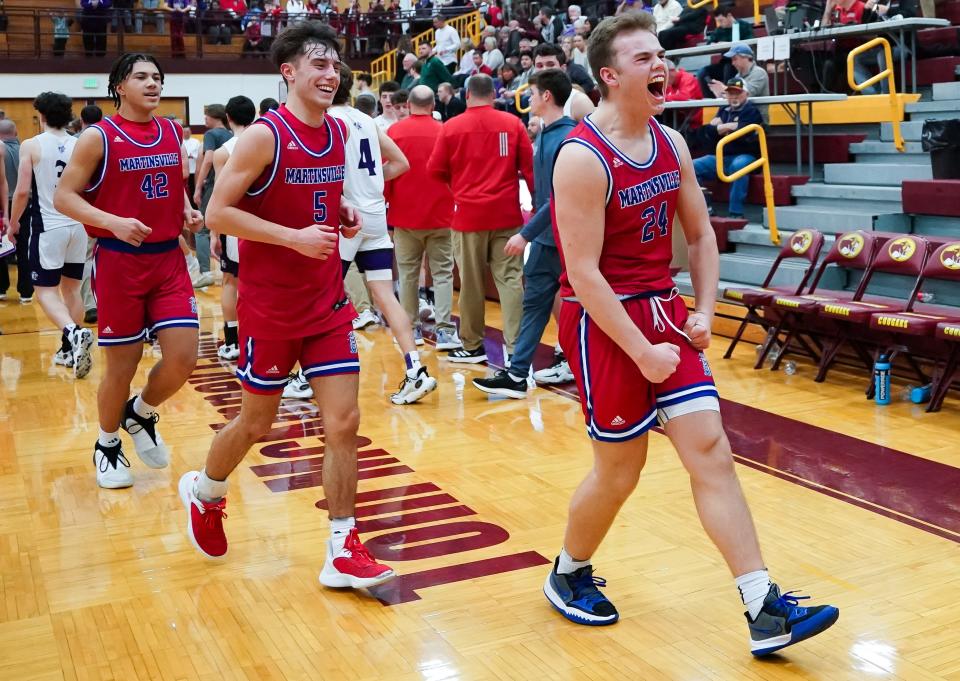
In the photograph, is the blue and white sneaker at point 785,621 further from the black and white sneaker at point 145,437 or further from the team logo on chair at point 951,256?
the team logo on chair at point 951,256

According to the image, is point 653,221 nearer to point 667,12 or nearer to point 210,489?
point 210,489

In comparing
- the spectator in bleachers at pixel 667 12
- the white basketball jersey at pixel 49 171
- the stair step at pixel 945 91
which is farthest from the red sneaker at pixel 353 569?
the spectator in bleachers at pixel 667 12

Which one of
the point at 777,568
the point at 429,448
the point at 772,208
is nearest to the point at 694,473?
the point at 777,568

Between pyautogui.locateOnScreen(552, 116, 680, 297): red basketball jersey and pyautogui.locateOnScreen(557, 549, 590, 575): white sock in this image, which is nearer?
pyautogui.locateOnScreen(552, 116, 680, 297): red basketball jersey

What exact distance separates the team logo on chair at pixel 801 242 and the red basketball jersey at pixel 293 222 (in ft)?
14.6

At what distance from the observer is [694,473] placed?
3.24 meters

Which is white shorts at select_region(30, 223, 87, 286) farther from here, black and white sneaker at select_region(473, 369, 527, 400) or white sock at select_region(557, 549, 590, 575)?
white sock at select_region(557, 549, 590, 575)

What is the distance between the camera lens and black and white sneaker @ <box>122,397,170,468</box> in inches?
205

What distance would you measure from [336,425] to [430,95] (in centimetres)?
509

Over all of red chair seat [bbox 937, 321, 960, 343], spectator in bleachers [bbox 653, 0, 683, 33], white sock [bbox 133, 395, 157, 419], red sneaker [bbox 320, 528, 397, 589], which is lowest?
red sneaker [bbox 320, 528, 397, 589]

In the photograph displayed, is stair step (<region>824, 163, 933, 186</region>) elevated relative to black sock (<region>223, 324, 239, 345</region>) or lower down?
elevated

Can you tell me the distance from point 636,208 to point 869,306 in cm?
396

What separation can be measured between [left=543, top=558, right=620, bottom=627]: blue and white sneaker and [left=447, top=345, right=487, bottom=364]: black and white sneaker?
4.17m

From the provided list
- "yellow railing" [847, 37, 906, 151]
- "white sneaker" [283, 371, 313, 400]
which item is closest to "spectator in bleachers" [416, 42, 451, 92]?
"yellow railing" [847, 37, 906, 151]
